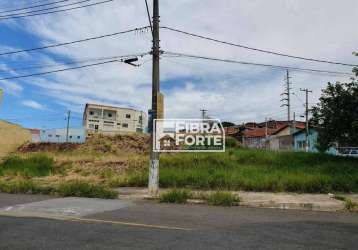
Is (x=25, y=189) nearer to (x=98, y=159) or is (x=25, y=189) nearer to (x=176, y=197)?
(x=176, y=197)

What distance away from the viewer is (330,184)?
13.8 meters

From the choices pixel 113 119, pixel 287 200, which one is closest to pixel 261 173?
pixel 287 200

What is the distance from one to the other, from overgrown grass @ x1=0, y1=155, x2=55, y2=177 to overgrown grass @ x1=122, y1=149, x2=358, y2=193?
6.60 meters

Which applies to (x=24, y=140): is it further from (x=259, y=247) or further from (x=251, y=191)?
(x=259, y=247)

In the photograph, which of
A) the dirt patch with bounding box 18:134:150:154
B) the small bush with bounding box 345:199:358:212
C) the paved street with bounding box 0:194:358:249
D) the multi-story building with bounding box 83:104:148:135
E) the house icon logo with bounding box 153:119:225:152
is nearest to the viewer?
the paved street with bounding box 0:194:358:249

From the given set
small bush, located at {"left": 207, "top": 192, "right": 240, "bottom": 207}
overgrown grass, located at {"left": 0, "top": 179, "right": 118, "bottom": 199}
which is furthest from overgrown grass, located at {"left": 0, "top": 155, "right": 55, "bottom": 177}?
small bush, located at {"left": 207, "top": 192, "right": 240, "bottom": 207}

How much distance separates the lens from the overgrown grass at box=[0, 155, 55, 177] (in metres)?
19.8

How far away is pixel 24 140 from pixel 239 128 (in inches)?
1779

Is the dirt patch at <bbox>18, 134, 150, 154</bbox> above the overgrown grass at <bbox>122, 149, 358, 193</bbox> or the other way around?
above

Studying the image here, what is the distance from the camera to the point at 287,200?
11.5 metres

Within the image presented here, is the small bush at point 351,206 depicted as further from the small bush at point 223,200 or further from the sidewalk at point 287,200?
the small bush at point 223,200

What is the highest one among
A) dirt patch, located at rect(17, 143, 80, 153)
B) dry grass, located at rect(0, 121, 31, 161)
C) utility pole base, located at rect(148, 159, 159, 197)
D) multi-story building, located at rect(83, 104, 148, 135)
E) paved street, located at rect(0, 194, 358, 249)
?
multi-story building, located at rect(83, 104, 148, 135)

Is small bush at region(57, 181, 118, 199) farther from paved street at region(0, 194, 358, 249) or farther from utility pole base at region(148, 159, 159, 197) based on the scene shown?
paved street at region(0, 194, 358, 249)

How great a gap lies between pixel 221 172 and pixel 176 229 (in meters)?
9.16
